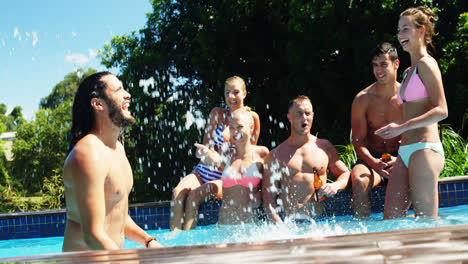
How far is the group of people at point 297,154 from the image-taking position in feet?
8.98

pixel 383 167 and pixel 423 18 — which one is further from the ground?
pixel 423 18

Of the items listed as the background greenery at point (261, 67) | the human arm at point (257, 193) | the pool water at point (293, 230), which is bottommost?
the pool water at point (293, 230)

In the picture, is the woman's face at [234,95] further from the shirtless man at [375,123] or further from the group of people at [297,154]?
the shirtless man at [375,123]

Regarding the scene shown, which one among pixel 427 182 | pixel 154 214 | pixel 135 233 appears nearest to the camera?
pixel 135 233

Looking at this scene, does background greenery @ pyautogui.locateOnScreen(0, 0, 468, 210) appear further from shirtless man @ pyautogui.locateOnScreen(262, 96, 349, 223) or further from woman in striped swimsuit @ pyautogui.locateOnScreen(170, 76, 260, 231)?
woman in striped swimsuit @ pyautogui.locateOnScreen(170, 76, 260, 231)

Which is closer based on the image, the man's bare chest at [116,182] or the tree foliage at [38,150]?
the man's bare chest at [116,182]

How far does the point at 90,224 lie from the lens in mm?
2344

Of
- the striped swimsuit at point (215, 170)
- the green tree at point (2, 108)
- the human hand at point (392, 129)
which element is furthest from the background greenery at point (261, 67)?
the green tree at point (2, 108)

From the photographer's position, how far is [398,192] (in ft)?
15.1

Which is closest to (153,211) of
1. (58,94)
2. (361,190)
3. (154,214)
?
(154,214)

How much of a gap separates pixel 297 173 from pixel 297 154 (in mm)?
247

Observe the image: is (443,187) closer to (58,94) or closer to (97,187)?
(97,187)

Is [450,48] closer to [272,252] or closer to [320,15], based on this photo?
[320,15]

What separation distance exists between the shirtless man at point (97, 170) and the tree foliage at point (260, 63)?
32.6 ft
